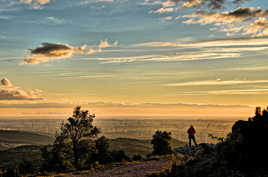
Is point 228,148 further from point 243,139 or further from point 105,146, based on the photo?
point 105,146

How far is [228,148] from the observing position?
20203 mm

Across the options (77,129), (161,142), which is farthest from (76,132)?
(161,142)

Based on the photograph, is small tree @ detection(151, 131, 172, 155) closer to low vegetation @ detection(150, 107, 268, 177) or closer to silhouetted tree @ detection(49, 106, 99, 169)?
silhouetted tree @ detection(49, 106, 99, 169)

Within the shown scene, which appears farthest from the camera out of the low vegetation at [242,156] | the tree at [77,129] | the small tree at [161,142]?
the small tree at [161,142]

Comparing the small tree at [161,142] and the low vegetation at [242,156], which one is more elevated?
the low vegetation at [242,156]

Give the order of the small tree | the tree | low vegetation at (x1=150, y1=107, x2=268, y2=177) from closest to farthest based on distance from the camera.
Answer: low vegetation at (x1=150, y1=107, x2=268, y2=177) → the tree → the small tree

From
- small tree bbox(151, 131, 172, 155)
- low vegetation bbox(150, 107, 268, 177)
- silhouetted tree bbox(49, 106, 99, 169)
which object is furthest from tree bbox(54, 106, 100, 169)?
low vegetation bbox(150, 107, 268, 177)

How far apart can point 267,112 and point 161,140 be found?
60.0 meters

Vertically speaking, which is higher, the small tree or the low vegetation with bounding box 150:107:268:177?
the low vegetation with bounding box 150:107:268:177

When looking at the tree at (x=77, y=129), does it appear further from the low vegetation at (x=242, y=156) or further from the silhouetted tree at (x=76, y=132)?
the low vegetation at (x=242, y=156)

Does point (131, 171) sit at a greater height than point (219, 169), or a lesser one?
lesser

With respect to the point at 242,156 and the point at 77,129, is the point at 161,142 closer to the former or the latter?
the point at 77,129

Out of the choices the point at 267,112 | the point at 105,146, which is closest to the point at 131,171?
the point at 267,112

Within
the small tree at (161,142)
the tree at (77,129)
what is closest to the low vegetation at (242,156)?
the tree at (77,129)
